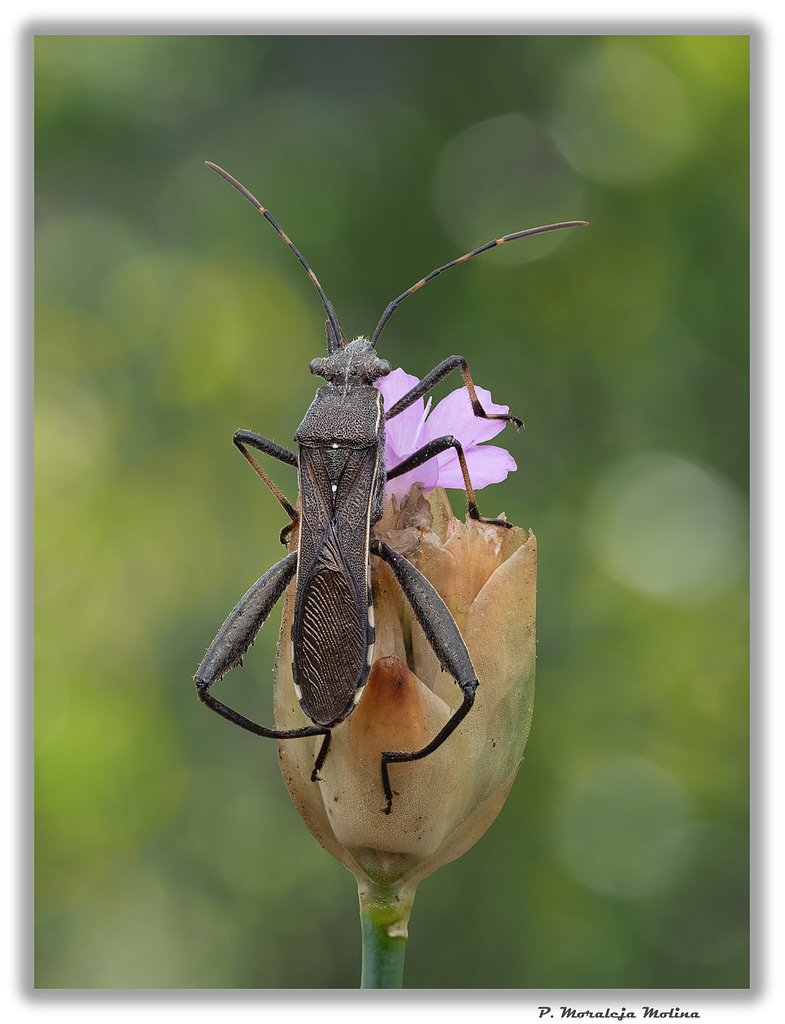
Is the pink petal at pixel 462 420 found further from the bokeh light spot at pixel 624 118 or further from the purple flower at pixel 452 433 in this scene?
the bokeh light spot at pixel 624 118

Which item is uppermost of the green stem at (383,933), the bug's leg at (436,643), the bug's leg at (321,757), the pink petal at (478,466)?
the pink petal at (478,466)

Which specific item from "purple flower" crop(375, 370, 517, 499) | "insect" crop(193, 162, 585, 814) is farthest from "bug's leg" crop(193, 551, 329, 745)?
"purple flower" crop(375, 370, 517, 499)

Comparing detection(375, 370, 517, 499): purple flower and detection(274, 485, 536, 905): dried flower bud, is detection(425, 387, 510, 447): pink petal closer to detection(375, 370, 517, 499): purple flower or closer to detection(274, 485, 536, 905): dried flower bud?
detection(375, 370, 517, 499): purple flower

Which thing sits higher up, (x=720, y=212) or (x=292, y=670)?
(x=720, y=212)

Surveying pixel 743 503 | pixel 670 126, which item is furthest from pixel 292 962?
pixel 670 126

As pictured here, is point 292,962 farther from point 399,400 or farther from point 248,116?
point 248,116

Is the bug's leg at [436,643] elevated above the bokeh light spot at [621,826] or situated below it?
above

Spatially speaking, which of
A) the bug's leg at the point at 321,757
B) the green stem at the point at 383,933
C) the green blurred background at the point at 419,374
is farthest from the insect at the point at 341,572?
the green blurred background at the point at 419,374

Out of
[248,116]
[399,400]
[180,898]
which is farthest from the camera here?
[248,116]
